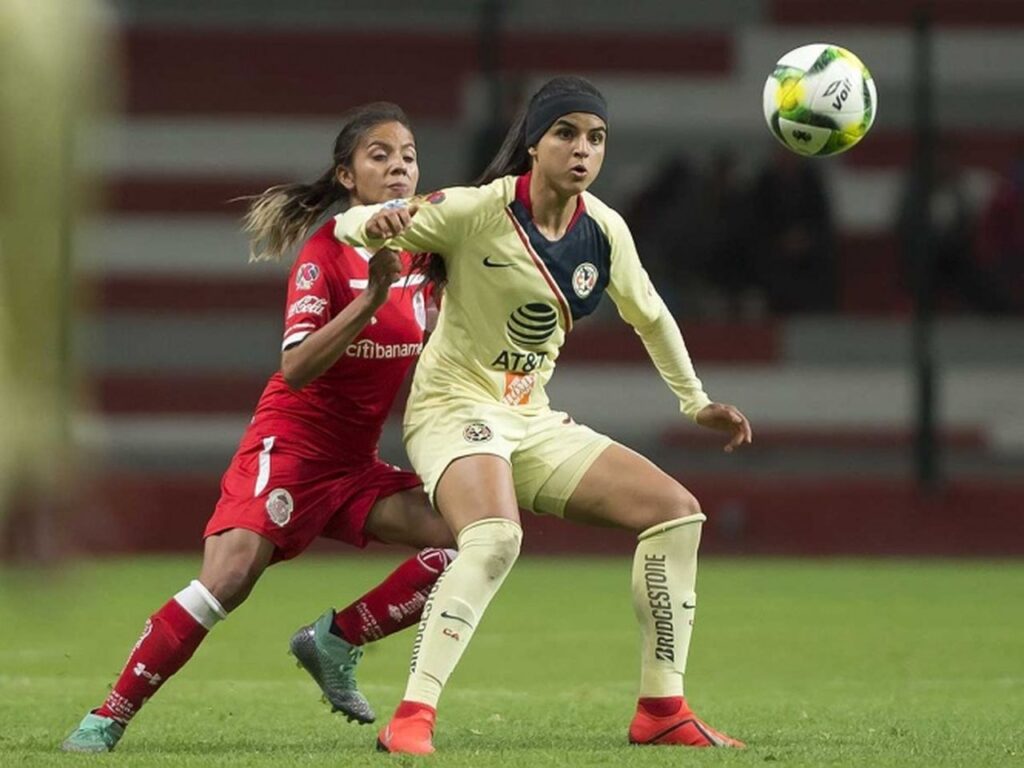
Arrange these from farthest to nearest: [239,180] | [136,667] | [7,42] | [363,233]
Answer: [239,180]
[136,667]
[363,233]
[7,42]

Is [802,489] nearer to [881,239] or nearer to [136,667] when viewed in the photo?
[881,239]

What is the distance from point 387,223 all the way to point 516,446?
2.07 ft

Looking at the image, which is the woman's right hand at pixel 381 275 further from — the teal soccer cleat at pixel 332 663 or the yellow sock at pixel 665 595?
the teal soccer cleat at pixel 332 663

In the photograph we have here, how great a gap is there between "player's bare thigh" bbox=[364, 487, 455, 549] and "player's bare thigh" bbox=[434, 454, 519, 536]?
1.01 feet

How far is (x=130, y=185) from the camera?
1600cm

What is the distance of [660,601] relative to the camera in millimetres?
4137

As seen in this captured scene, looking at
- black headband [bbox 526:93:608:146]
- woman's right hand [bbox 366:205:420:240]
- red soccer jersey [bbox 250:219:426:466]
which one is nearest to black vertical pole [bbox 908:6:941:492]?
red soccer jersey [bbox 250:219:426:466]

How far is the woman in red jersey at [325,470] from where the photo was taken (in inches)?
163

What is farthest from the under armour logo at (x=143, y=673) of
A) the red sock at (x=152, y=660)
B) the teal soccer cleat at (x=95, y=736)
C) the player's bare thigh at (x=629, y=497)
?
the player's bare thigh at (x=629, y=497)

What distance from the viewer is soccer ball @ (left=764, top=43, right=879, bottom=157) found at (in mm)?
4824

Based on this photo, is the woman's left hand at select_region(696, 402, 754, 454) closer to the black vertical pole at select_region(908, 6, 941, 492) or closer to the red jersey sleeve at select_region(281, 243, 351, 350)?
the red jersey sleeve at select_region(281, 243, 351, 350)

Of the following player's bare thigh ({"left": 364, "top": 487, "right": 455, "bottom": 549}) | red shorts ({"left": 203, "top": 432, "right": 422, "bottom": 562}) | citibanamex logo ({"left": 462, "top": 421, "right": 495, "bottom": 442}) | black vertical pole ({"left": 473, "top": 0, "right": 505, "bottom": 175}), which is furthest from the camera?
black vertical pole ({"left": 473, "top": 0, "right": 505, "bottom": 175})

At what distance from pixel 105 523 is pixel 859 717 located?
457 centimetres

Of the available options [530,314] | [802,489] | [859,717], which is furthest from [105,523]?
[802,489]
